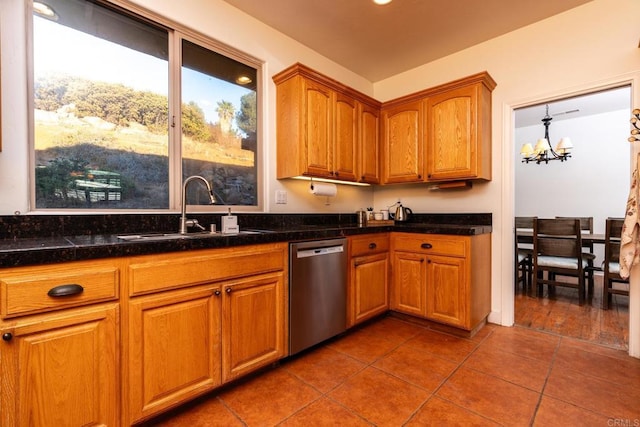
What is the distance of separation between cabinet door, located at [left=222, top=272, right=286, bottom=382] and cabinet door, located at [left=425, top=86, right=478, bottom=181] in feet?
6.09

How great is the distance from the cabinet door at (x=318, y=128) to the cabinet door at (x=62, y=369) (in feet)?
5.66

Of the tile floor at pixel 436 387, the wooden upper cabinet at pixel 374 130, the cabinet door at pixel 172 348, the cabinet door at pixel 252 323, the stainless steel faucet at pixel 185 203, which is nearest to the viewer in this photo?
the cabinet door at pixel 172 348

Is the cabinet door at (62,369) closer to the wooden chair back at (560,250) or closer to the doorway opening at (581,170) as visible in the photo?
the doorway opening at (581,170)

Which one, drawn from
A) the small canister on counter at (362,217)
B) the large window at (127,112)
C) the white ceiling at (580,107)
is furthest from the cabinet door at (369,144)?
the white ceiling at (580,107)

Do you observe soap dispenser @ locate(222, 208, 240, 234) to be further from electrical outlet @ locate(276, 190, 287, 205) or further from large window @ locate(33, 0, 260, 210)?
electrical outlet @ locate(276, 190, 287, 205)

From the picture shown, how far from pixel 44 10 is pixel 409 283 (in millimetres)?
3086

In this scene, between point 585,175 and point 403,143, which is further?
point 585,175

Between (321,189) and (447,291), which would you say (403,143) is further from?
(447,291)

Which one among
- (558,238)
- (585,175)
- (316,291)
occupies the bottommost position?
(316,291)

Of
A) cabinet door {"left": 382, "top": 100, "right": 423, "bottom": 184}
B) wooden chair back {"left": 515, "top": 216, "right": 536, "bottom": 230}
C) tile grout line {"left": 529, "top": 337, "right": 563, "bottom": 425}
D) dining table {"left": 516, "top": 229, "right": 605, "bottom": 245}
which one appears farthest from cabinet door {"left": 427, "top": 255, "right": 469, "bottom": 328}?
wooden chair back {"left": 515, "top": 216, "right": 536, "bottom": 230}

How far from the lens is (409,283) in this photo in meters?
2.58

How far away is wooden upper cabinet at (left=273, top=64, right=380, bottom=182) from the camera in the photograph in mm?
2408

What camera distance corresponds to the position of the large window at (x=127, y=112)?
161 cm

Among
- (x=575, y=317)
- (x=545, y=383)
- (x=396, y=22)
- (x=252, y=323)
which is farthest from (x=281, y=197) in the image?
(x=575, y=317)
